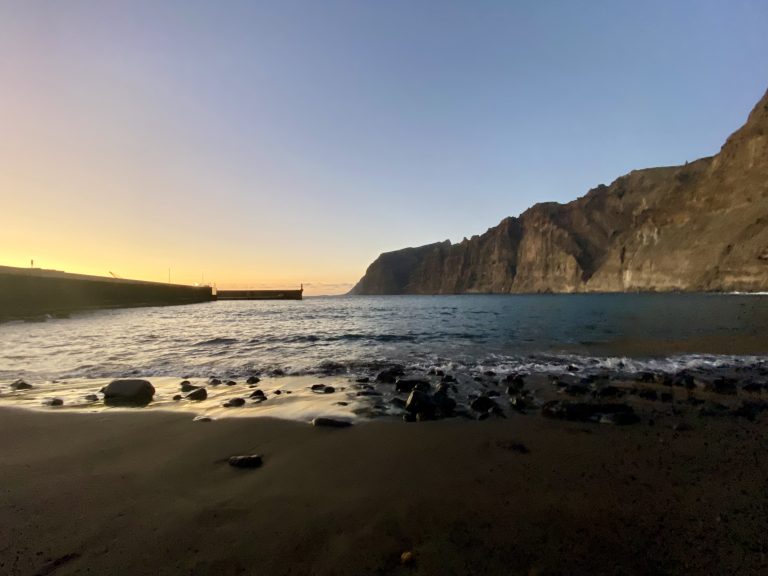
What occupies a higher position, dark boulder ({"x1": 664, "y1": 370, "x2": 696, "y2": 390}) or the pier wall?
the pier wall

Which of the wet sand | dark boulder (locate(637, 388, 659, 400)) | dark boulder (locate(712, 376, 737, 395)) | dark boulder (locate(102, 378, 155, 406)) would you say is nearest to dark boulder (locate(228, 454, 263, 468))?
the wet sand

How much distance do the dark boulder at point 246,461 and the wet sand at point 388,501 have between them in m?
0.16

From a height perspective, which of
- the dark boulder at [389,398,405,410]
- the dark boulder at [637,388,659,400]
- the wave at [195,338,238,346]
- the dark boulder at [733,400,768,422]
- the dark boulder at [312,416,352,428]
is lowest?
the wave at [195,338,238,346]

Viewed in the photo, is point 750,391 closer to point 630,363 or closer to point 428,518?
point 630,363

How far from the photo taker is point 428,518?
424 centimetres

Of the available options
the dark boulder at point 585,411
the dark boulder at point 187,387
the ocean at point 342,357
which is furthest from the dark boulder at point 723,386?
the dark boulder at point 187,387

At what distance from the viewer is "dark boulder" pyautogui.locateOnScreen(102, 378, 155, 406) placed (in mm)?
9664

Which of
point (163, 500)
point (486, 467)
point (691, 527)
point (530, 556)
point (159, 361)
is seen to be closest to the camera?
point (530, 556)

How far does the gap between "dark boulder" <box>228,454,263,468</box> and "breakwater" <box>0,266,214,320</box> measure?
50202mm

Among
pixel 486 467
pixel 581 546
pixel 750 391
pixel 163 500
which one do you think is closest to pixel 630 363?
pixel 750 391

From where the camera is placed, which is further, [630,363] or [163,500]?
[630,363]

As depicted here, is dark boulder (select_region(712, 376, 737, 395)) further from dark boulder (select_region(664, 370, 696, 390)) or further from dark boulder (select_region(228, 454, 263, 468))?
dark boulder (select_region(228, 454, 263, 468))

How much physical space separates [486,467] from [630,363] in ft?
38.0

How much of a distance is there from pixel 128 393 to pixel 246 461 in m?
5.81
